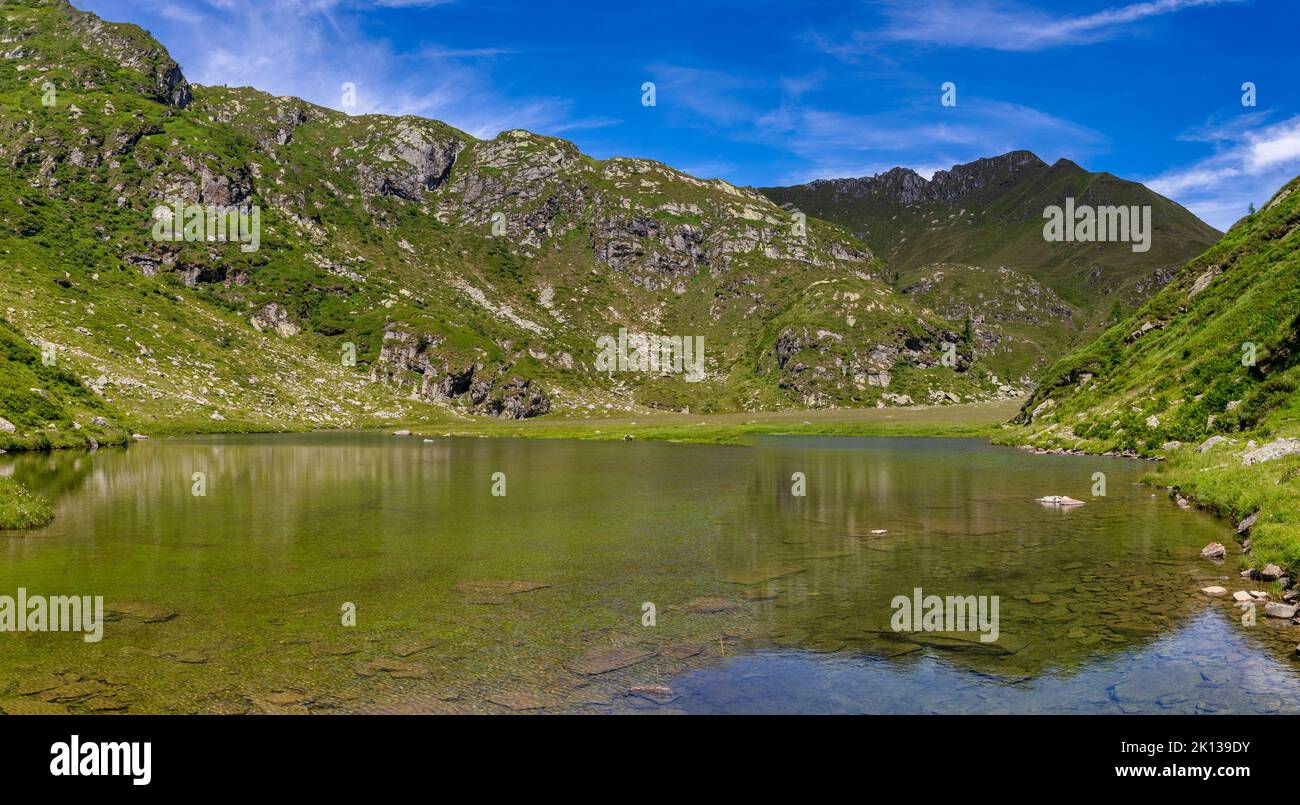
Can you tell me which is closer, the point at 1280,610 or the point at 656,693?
the point at 656,693

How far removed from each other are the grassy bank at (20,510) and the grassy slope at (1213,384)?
194 feet

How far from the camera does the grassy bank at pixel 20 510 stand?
37.5 meters

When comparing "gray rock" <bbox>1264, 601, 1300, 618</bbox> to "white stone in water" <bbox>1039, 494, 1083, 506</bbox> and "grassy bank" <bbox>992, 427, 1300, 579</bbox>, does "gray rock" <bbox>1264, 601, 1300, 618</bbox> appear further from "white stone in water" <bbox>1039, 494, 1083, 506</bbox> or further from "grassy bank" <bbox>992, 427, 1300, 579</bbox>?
"white stone in water" <bbox>1039, 494, 1083, 506</bbox>

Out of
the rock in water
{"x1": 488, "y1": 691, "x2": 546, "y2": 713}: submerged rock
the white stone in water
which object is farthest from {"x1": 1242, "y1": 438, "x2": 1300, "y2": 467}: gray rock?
{"x1": 488, "y1": 691, "x2": 546, "y2": 713}: submerged rock

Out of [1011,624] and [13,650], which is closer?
[13,650]

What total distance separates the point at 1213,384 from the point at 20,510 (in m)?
85.9

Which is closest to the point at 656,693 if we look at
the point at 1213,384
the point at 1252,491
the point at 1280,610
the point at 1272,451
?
the point at 1280,610

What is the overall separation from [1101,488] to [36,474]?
9022cm

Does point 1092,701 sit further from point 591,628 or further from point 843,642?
point 591,628

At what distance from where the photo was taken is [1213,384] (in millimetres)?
57156

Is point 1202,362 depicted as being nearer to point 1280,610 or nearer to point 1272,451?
point 1272,451

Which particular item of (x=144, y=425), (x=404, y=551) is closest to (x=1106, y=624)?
(x=404, y=551)

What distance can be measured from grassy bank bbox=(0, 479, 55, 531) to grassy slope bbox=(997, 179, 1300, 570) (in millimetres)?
58984
